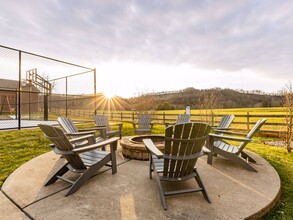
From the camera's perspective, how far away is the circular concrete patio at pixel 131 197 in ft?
6.32

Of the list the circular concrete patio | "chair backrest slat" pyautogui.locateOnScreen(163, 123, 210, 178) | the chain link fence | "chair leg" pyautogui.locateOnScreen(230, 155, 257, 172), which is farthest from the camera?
the chain link fence

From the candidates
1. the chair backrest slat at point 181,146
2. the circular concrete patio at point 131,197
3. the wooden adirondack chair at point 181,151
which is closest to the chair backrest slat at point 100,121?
the circular concrete patio at point 131,197

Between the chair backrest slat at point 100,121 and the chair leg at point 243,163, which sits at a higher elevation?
the chair backrest slat at point 100,121

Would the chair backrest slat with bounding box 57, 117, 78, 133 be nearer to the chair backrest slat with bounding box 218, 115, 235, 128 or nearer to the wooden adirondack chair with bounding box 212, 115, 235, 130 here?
the wooden adirondack chair with bounding box 212, 115, 235, 130

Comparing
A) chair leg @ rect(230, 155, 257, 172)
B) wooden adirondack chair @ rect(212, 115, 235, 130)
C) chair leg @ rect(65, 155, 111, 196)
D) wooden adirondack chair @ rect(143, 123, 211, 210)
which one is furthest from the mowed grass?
chair leg @ rect(65, 155, 111, 196)

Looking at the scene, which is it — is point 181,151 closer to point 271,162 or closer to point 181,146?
point 181,146

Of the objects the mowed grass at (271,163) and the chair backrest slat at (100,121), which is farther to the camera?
the chair backrest slat at (100,121)

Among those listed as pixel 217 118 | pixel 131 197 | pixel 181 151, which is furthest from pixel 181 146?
pixel 217 118

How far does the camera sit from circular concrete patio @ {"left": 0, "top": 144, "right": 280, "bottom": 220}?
1926 millimetres

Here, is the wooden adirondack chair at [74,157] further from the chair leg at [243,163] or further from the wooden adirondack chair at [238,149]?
the chair leg at [243,163]

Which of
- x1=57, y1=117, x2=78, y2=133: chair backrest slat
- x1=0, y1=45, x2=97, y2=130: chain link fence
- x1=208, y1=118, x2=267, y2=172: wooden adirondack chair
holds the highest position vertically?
x1=0, y1=45, x2=97, y2=130: chain link fence

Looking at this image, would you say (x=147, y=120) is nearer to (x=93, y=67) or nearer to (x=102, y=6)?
(x=102, y=6)

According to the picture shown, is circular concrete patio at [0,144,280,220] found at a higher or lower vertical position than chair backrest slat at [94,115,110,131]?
lower

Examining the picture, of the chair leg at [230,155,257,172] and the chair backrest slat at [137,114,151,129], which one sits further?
the chair backrest slat at [137,114,151,129]
